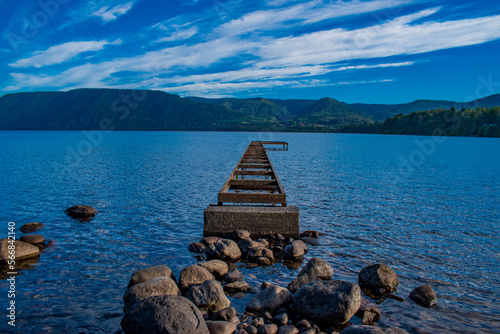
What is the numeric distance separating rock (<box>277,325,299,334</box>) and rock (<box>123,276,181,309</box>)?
2550 millimetres

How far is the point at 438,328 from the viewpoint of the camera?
7.43 meters

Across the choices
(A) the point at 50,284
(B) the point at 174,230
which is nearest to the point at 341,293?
(A) the point at 50,284

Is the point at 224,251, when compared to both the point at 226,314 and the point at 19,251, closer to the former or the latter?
the point at 226,314

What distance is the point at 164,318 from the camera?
245 inches

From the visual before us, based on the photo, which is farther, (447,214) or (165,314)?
(447,214)

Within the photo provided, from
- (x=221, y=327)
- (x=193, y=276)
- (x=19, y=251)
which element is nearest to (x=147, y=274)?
(x=193, y=276)

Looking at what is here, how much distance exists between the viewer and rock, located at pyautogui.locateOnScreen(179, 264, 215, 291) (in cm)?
871

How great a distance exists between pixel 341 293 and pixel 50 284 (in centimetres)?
762

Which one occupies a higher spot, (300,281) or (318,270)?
(318,270)

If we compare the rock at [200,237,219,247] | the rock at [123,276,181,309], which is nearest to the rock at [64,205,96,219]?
the rock at [200,237,219,247]

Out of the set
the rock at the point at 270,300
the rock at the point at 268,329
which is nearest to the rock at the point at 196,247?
the rock at the point at 270,300

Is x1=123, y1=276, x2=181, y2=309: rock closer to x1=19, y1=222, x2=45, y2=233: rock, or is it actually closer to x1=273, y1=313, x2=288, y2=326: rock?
x1=273, y1=313, x2=288, y2=326: rock

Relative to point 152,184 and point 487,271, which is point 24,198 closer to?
point 152,184

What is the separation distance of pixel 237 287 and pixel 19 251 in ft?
24.6
